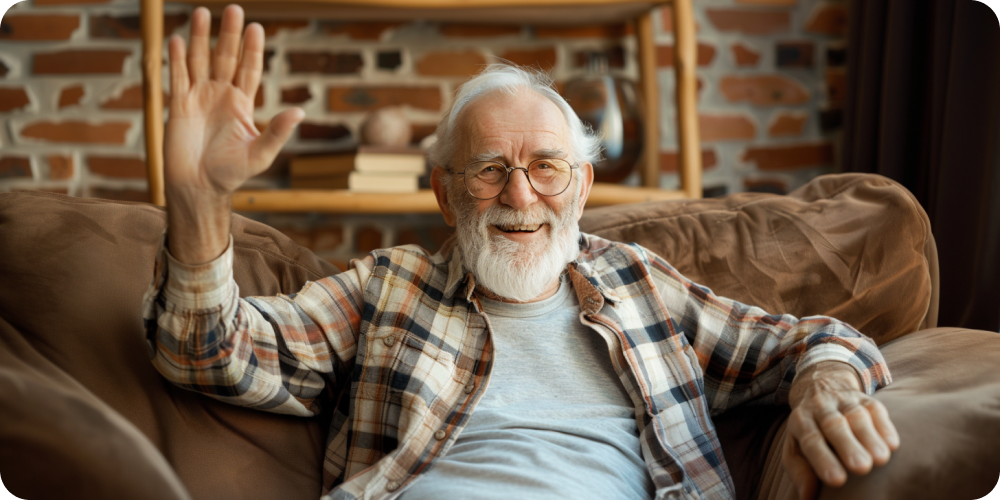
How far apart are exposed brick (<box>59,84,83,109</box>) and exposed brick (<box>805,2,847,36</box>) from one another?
2.25 m

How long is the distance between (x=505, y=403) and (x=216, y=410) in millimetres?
461

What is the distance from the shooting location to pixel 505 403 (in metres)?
1.20

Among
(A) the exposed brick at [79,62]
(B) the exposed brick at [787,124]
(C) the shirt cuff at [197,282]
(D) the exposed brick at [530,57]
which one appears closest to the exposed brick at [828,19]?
(B) the exposed brick at [787,124]

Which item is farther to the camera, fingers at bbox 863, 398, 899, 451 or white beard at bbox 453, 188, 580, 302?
white beard at bbox 453, 188, 580, 302

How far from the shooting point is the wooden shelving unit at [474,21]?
183cm

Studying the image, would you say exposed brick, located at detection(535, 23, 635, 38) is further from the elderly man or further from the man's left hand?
the man's left hand

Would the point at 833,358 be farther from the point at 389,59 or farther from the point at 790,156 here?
the point at 389,59

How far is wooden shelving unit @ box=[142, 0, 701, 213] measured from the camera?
183cm

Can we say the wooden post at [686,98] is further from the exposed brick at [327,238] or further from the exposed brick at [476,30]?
the exposed brick at [327,238]

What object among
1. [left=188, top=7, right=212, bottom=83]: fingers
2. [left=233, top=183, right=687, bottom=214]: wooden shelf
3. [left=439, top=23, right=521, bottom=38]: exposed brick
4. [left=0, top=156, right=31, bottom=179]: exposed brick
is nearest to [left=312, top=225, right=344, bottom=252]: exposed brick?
[left=233, top=183, right=687, bottom=214]: wooden shelf

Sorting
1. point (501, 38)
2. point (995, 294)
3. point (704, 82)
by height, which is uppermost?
point (501, 38)

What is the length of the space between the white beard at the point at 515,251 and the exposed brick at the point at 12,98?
1572 mm

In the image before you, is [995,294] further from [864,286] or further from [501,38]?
[501,38]

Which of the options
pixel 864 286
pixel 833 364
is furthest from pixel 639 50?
pixel 833 364
